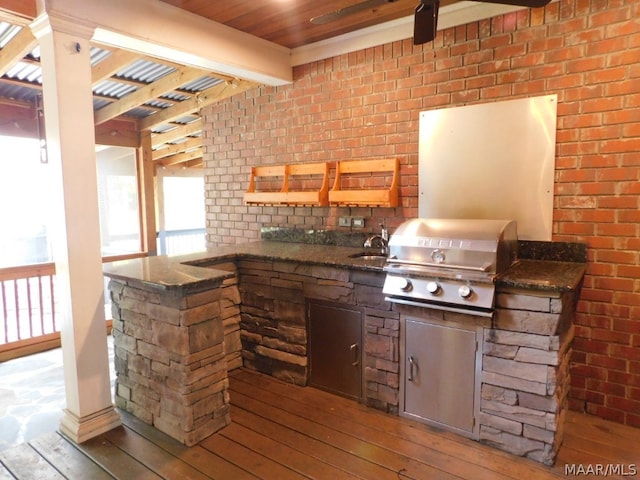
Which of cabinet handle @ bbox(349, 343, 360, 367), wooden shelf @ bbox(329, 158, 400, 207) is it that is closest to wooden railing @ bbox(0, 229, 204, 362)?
wooden shelf @ bbox(329, 158, 400, 207)

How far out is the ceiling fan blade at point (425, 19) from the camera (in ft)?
6.01

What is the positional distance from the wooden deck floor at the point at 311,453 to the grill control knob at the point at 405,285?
2.68 feet

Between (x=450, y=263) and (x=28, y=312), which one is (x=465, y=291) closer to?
(x=450, y=263)

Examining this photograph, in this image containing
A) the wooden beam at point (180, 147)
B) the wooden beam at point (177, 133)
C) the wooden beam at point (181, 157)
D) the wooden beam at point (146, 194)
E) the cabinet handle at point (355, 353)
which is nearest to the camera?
the cabinet handle at point (355, 353)

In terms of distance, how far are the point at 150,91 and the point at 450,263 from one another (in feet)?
11.0

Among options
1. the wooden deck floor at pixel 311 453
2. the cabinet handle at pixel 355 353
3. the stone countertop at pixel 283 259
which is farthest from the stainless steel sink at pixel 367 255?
the wooden deck floor at pixel 311 453

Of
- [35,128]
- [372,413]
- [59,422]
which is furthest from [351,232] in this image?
[35,128]

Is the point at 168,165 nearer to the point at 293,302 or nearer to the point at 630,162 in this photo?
the point at 293,302

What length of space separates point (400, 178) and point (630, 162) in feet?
4.49

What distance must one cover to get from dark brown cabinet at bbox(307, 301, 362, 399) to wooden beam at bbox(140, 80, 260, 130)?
2301mm

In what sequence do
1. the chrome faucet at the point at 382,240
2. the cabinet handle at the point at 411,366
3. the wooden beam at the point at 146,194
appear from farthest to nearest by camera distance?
the wooden beam at the point at 146,194, the chrome faucet at the point at 382,240, the cabinet handle at the point at 411,366

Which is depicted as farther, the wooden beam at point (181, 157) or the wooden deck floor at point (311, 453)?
the wooden beam at point (181, 157)

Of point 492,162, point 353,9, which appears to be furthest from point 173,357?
point 492,162

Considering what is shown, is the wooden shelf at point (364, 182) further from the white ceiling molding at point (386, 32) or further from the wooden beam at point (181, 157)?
the wooden beam at point (181, 157)
